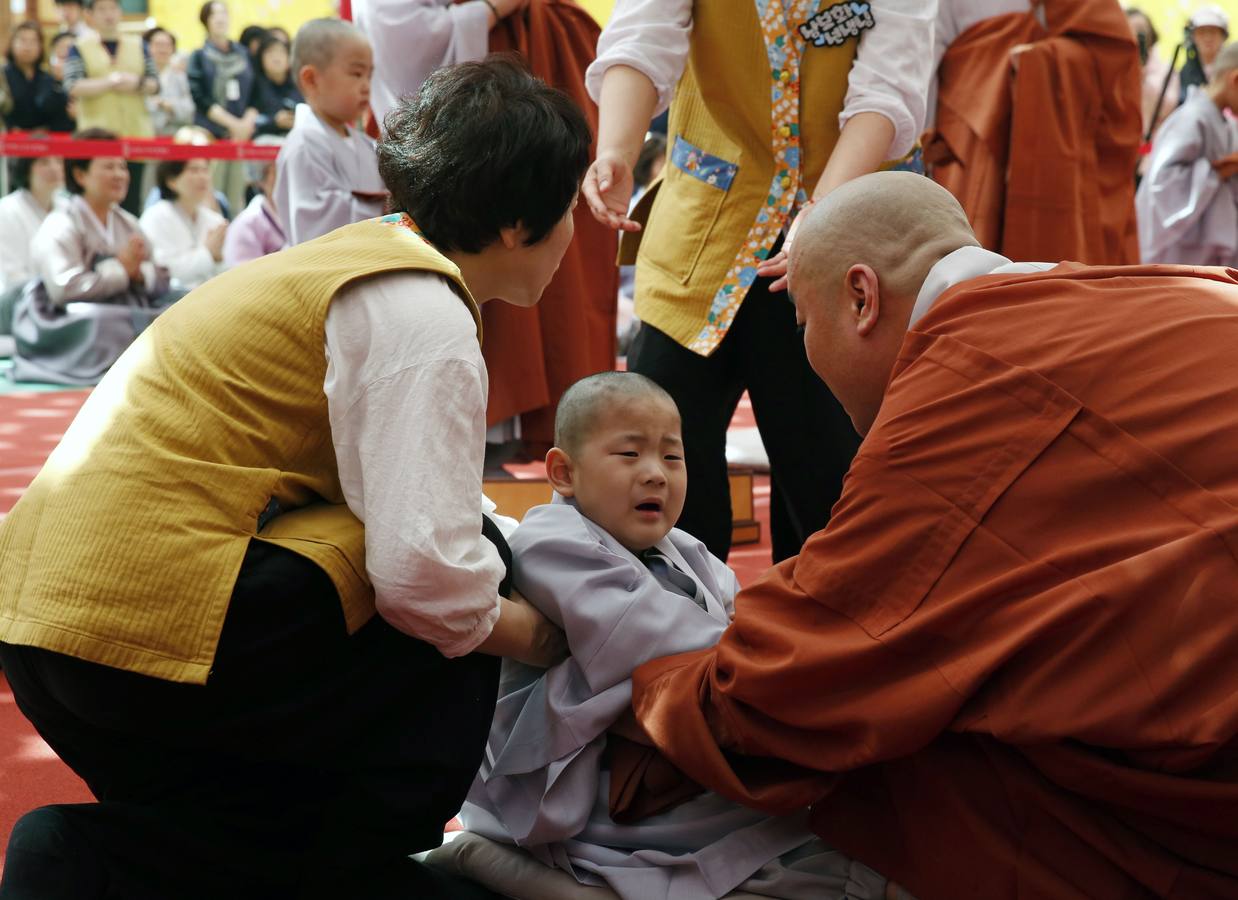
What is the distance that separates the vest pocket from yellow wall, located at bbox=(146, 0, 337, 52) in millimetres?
9963

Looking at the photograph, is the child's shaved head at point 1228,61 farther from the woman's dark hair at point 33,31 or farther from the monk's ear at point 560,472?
the woman's dark hair at point 33,31

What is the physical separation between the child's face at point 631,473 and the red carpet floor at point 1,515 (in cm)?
91

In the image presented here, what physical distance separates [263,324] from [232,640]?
1.18 ft

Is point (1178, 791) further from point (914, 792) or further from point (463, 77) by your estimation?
point (463, 77)

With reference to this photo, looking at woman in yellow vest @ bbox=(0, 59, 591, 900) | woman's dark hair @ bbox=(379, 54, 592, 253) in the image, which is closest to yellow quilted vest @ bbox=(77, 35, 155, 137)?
woman's dark hair @ bbox=(379, 54, 592, 253)

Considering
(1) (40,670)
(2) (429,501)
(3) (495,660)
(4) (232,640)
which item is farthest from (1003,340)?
(1) (40,670)

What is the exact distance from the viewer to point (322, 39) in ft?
13.4

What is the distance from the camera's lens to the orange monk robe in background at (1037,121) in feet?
11.2

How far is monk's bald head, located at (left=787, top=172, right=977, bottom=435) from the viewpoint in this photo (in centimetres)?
169

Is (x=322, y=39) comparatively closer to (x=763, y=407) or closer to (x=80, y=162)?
(x=763, y=407)

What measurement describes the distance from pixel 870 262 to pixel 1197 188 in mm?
5816

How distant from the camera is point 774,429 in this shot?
249 centimetres

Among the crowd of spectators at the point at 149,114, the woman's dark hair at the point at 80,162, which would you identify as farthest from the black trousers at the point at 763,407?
the woman's dark hair at the point at 80,162

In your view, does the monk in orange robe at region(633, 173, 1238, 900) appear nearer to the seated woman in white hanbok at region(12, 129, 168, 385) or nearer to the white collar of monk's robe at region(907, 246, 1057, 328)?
the white collar of monk's robe at region(907, 246, 1057, 328)
